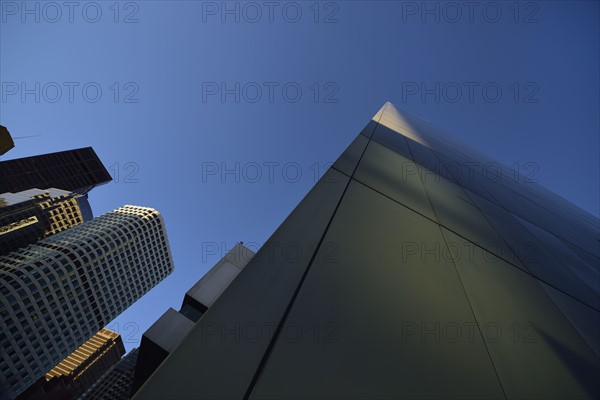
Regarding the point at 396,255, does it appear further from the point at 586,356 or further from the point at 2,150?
the point at 2,150

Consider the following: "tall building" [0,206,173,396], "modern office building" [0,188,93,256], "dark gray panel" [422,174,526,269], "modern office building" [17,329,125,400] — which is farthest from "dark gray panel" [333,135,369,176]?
"modern office building" [17,329,125,400]

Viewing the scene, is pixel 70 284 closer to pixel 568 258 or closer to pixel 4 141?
pixel 4 141

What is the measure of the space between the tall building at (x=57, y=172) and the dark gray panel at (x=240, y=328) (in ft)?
484

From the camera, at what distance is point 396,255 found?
2.42m

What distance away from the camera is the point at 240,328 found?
4.54 ft

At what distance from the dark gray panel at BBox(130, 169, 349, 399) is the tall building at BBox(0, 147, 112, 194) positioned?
484 ft

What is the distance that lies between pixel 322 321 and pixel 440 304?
1.07m

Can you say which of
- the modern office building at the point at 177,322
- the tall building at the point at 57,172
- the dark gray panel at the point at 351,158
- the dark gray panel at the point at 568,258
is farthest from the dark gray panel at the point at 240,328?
the tall building at the point at 57,172

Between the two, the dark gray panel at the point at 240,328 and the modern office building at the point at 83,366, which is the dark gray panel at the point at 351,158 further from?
the modern office building at the point at 83,366

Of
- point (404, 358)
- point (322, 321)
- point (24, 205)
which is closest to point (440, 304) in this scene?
point (404, 358)

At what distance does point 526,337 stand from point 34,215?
125301mm

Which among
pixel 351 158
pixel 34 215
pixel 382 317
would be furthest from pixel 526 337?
pixel 34 215

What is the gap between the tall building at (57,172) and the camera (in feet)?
342

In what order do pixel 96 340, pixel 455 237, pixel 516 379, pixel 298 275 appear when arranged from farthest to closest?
pixel 96 340 → pixel 455 237 → pixel 298 275 → pixel 516 379
